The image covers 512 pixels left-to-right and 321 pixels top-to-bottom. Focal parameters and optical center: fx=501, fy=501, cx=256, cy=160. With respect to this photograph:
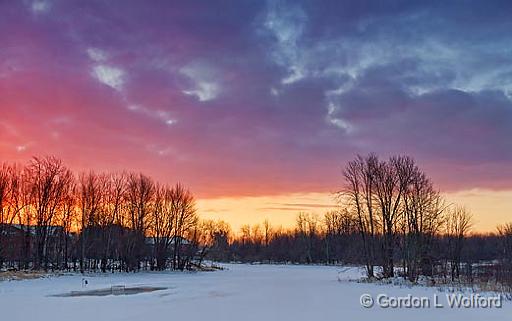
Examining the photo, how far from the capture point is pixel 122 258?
5188cm

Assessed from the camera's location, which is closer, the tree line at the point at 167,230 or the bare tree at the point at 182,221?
the tree line at the point at 167,230

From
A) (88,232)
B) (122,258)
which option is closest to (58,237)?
(88,232)

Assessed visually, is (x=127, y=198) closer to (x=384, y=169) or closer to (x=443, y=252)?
(x=384, y=169)

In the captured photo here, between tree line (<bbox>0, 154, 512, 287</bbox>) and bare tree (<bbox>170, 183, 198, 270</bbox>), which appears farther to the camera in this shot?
bare tree (<bbox>170, 183, 198, 270</bbox>)

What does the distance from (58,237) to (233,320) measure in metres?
41.6
